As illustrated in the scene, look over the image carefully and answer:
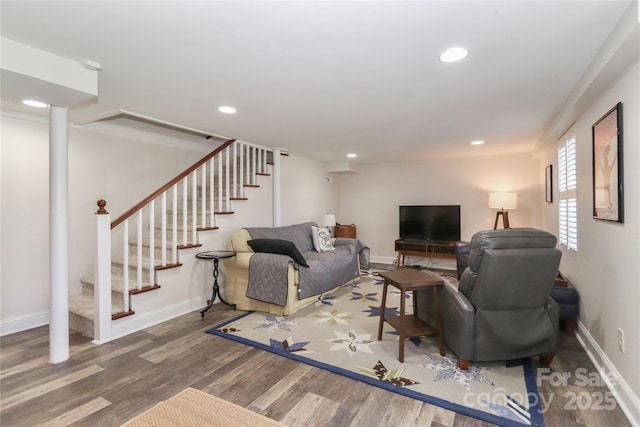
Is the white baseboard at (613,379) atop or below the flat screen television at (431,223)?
below

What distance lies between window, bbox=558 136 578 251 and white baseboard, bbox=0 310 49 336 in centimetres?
570

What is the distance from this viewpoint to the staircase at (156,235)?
301cm

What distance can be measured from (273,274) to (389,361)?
1568mm

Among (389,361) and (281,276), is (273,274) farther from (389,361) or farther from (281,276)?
(389,361)

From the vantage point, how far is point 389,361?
241 cm

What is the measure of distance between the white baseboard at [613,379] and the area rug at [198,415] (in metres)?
2.05

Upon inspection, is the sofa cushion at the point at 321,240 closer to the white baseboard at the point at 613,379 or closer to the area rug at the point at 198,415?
the area rug at the point at 198,415

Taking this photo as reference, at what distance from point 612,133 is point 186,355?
12.0ft

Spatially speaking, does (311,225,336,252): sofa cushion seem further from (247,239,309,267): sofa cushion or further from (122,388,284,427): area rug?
(122,388,284,427): area rug

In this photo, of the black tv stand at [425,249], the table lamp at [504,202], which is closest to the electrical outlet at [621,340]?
the table lamp at [504,202]

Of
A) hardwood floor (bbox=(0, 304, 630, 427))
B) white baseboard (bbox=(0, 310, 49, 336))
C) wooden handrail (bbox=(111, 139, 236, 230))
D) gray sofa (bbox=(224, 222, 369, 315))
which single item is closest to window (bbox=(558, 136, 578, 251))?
hardwood floor (bbox=(0, 304, 630, 427))

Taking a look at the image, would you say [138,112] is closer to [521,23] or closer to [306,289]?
[306,289]

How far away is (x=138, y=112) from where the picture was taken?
3119 mm

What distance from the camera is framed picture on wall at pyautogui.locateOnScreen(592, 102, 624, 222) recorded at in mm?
1948
